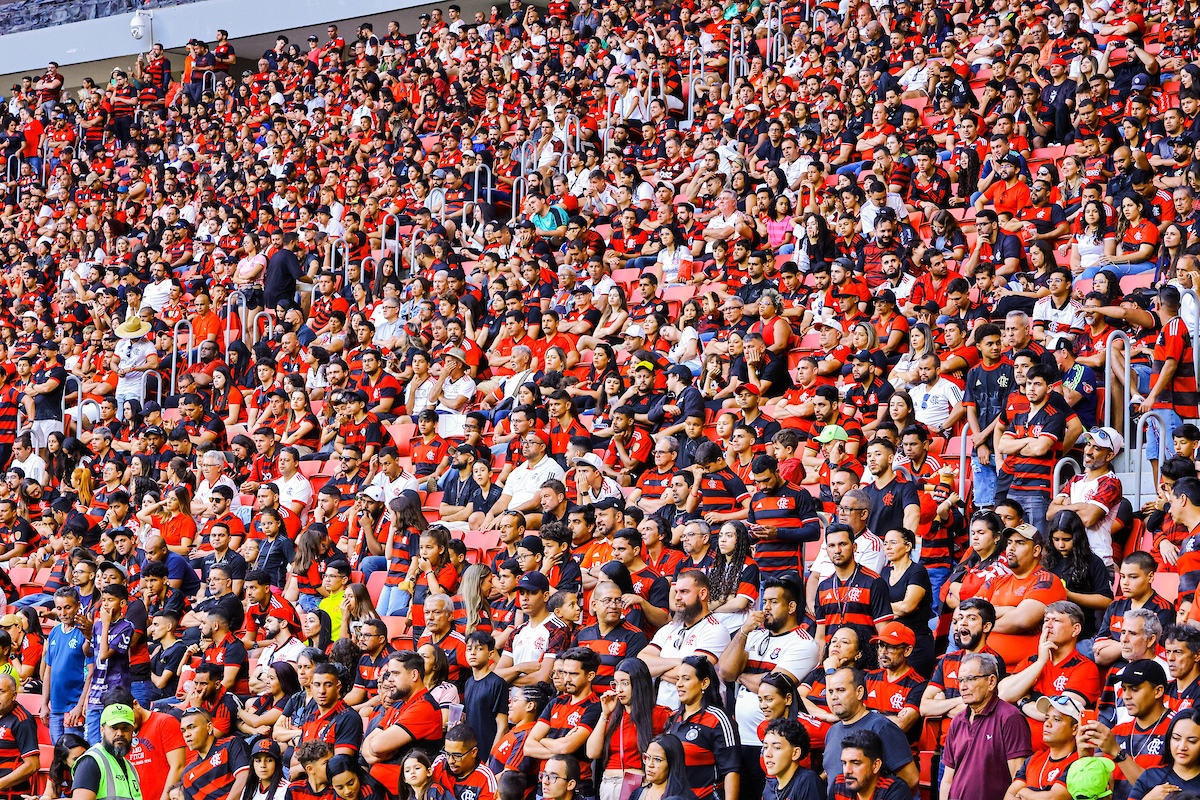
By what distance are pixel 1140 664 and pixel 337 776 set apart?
3340 mm

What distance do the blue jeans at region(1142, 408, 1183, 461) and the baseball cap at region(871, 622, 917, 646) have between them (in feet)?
6.96

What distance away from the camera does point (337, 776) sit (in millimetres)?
6777

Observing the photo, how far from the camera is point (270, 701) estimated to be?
816cm

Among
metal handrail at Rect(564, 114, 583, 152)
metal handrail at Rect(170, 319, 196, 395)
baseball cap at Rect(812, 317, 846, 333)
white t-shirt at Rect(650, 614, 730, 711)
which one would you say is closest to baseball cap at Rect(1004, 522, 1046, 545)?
white t-shirt at Rect(650, 614, 730, 711)

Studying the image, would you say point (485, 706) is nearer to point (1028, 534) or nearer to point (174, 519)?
point (1028, 534)

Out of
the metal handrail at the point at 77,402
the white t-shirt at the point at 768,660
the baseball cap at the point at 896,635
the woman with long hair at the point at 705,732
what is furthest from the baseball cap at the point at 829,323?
the metal handrail at the point at 77,402

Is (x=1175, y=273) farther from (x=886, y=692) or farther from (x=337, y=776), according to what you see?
(x=337, y=776)

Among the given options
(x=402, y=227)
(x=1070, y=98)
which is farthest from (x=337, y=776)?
(x=402, y=227)

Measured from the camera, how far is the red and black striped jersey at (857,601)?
22.3 feet

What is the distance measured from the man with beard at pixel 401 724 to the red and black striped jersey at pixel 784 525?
1.74 metres

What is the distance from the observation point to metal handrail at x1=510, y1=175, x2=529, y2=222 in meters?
14.8

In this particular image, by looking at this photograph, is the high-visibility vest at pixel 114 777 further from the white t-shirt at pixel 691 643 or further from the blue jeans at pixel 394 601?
the white t-shirt at pixel 691 643

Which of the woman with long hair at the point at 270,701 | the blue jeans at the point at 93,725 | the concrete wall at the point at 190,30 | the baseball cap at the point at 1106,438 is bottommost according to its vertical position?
the blue jeans at the point at 93,725

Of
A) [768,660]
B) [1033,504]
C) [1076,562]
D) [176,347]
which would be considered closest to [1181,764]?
[1076,562]
